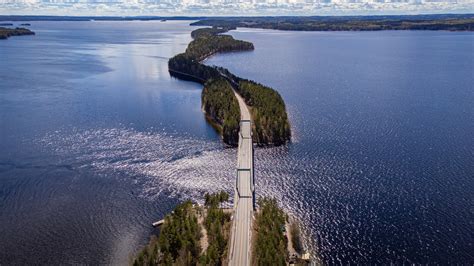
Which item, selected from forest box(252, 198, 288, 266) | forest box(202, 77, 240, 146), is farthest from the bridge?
forest box(202, 77, 240, 146)

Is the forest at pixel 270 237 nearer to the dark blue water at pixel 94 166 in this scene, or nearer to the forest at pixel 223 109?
the dark blue water at pixel 94 166

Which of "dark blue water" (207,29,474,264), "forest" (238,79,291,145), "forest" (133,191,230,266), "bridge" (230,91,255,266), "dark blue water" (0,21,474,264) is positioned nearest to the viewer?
"forest" (133,191,230,266)

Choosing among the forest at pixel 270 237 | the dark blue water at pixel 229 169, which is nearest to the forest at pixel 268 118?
the dark blue water at pixel 229 169

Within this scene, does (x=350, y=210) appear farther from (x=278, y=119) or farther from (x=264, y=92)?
(x=264, y=92)

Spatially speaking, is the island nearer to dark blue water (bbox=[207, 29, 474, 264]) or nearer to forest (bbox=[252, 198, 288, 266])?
forest (bbox=[252, 198, 288, 266])

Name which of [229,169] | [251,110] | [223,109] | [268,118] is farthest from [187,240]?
[251,110]

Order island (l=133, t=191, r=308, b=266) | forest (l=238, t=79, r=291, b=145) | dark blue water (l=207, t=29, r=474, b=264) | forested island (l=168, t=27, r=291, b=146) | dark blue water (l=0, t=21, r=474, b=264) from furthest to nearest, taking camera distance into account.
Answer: forested island (l=168, t=27, r=291, b=146)
forest (l=238, t=79, r=291, b=145)
dark blue water (l=0, t=21, r=474, b=264)
dark blue water (l=207, t=29, r=474, b=264)
island (l=133, t=191, r=308, b=266)

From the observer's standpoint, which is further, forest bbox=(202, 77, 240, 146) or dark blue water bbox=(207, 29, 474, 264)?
forest bbox=(202, 77, 240, 146)

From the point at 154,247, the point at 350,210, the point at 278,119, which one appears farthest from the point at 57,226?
the point at 278,119

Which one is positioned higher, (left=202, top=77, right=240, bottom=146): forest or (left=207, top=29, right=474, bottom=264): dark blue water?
(left=202, top=77, right=240, bottom=146): forest
